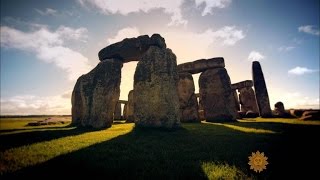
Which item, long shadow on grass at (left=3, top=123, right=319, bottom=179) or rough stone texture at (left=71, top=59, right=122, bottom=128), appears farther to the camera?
rough stone texture at (left=71, top=59, right=122, bottom=128)

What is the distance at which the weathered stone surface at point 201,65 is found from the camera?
1506 centimetres

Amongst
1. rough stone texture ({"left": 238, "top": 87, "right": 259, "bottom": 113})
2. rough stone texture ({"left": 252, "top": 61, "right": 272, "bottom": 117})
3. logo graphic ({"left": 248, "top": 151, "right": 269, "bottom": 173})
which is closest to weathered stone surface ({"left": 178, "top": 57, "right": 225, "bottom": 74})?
rough stone texture ({"left": 252, "top": 61, "right": 272, "bottom": 117})

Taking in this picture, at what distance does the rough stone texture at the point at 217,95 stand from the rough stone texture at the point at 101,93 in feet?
21.7

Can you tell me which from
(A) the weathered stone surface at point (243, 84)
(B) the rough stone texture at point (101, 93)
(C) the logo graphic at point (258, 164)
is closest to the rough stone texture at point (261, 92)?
(A) the weathered stone surface at point (243, 84)

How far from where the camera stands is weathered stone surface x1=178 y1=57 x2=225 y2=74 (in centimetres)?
1506

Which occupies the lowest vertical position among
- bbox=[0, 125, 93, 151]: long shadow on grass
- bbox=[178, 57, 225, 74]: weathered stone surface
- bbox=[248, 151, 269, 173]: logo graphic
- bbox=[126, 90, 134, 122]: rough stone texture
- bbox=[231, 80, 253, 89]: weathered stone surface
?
bbox=[248, 151, 269, 173]: logo graphic

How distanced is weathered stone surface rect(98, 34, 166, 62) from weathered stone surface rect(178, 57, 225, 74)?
5.94m

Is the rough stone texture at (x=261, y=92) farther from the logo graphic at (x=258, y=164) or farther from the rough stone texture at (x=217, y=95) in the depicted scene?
the logo graphic at (x=258, y=164)

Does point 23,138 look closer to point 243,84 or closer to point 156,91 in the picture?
point 156,91

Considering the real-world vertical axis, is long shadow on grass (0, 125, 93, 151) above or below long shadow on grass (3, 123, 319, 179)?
above

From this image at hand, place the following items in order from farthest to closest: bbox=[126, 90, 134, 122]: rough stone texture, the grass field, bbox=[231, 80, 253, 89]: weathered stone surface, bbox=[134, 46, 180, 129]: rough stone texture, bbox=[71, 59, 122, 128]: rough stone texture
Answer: bbox=[231, 80, 253, 89]: weathered stone surface, bbox=[126, 90, 134, 122]: rough stone texture, bbox=[71, 59, 122, 128]: rough stone texture, bbox=[134, 46, 180, 129]: rough stone texture, the grass field

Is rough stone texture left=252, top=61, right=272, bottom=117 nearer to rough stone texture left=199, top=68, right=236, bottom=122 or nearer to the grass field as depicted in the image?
rough stone texture left=199, top=68, right=236, bottom=122

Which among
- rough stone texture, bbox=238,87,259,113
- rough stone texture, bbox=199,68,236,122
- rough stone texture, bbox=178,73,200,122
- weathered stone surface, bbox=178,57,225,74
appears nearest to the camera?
rough stone texture, bbox=199,68,236,122

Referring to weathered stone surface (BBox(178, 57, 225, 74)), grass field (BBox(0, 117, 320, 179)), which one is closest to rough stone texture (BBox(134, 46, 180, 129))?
grass field (BBox(0, 117, 320, 179))
